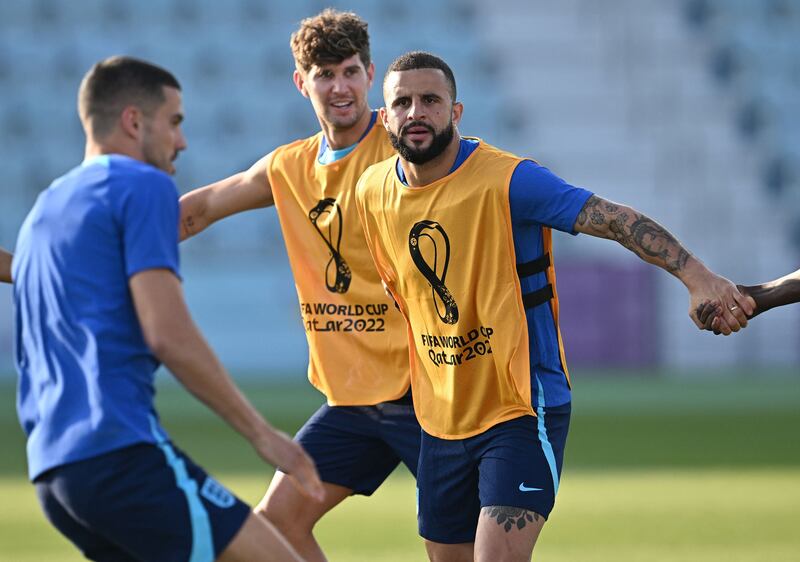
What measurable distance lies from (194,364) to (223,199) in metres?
2.52

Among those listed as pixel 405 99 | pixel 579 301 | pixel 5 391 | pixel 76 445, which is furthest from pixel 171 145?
pixel 579 301

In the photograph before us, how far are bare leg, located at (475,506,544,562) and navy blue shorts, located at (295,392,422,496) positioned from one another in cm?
88

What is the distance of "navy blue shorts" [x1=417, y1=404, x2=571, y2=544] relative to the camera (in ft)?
17.7

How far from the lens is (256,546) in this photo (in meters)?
4.23

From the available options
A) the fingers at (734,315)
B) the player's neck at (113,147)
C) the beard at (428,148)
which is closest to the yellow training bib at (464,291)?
the beard at (428,148)

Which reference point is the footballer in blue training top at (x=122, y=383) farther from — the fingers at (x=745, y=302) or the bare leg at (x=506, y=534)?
the fingers at (x=745, y=302)

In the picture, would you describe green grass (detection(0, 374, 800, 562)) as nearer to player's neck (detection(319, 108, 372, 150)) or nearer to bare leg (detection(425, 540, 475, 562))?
bare leg (detection(425, 540, 475, 562))

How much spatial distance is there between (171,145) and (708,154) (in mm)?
25859

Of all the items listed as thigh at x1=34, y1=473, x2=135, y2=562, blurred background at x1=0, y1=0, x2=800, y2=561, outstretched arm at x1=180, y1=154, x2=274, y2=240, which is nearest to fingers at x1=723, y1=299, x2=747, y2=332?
outstretched arm at x1=180, y1=154, x2=274, y2=240

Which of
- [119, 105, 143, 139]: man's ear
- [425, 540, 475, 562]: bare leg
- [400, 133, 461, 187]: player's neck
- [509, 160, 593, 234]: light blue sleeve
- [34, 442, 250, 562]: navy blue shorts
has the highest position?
[119, 105, 143, 139]: man's ear

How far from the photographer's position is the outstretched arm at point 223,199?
257 inches

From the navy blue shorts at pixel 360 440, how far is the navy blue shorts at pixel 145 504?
2032mm

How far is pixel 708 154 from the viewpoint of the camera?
2919cm

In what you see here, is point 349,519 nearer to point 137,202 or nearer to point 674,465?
point 674,465
